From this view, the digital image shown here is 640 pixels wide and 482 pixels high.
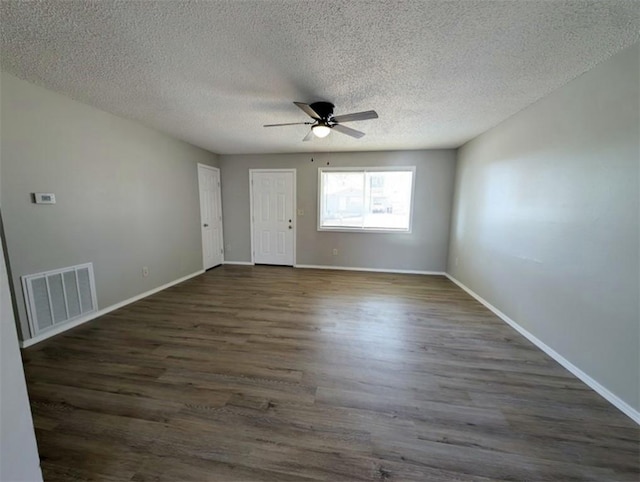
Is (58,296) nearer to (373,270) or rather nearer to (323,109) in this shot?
(323,109)

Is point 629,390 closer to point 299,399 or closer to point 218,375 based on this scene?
point 299,399

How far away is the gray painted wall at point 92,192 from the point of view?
2.22m

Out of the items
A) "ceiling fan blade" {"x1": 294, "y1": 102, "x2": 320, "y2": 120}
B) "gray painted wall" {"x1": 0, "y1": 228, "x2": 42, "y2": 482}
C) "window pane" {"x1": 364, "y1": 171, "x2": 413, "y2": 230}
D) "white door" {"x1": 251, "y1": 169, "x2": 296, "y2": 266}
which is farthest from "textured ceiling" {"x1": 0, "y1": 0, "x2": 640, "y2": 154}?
"white door" {"x1": 251, "y1": 169, "x2": 296, "y2": 266}

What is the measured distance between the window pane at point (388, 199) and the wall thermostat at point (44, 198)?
4.47m

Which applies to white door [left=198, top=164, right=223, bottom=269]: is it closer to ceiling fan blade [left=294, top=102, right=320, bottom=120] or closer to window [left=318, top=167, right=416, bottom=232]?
window [left=318, top=167, right=416, bottom=232]

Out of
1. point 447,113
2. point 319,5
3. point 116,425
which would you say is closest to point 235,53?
point 319,5

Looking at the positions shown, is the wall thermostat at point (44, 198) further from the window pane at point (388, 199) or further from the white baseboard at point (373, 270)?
the window pane at point (388, 199)

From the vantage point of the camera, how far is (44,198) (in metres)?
2.39

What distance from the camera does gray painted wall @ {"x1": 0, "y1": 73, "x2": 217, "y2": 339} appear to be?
2.22 meters

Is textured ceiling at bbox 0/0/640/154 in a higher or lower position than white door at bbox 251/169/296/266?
higher

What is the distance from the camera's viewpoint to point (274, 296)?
364 centimetres

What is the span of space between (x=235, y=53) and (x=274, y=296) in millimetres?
2865

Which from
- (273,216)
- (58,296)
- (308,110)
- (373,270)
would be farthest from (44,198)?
(373,270)

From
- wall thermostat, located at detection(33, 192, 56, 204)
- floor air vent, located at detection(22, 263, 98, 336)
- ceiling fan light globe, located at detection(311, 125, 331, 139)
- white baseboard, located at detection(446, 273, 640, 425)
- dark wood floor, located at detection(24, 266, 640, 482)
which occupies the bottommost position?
dark wood floor, located at detection(24, 266, 640, 482)
